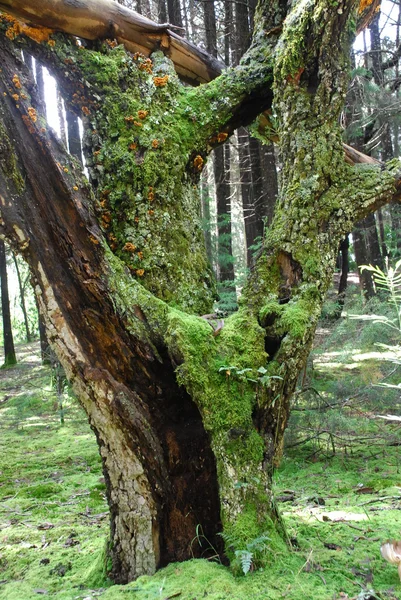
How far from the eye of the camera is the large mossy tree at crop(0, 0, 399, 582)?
2381 millimetres

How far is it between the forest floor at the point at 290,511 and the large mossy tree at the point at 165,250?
0.25m

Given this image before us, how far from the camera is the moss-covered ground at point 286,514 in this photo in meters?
2.16

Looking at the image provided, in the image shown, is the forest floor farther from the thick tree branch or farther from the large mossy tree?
the thick tree branch

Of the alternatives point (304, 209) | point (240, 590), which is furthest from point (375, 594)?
point (304, 209)

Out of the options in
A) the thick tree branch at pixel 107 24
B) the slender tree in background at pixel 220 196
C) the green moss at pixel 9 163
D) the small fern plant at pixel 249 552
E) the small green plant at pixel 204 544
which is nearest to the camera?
the small fern plant at pixel 249 552

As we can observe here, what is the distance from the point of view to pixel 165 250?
2816mm

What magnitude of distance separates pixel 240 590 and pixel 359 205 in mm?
2280

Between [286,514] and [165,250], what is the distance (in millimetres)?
2176

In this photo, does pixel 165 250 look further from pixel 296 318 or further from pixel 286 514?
pixel 286 514

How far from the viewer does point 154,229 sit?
280 cm

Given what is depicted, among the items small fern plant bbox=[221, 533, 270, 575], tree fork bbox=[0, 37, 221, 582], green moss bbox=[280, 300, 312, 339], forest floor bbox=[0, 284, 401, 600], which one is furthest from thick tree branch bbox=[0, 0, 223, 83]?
small fern plant bbox=[221, 533, 270, 575]

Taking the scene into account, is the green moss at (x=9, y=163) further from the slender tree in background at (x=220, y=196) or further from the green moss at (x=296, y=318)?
the slender tree in background at (x=220, y=196)

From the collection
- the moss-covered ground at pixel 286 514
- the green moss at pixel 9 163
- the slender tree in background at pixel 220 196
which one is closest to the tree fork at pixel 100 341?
the green moss at pixel 9 163

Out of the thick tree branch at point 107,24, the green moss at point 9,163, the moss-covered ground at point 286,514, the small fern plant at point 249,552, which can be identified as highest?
the thick tree branch at point 107,24
